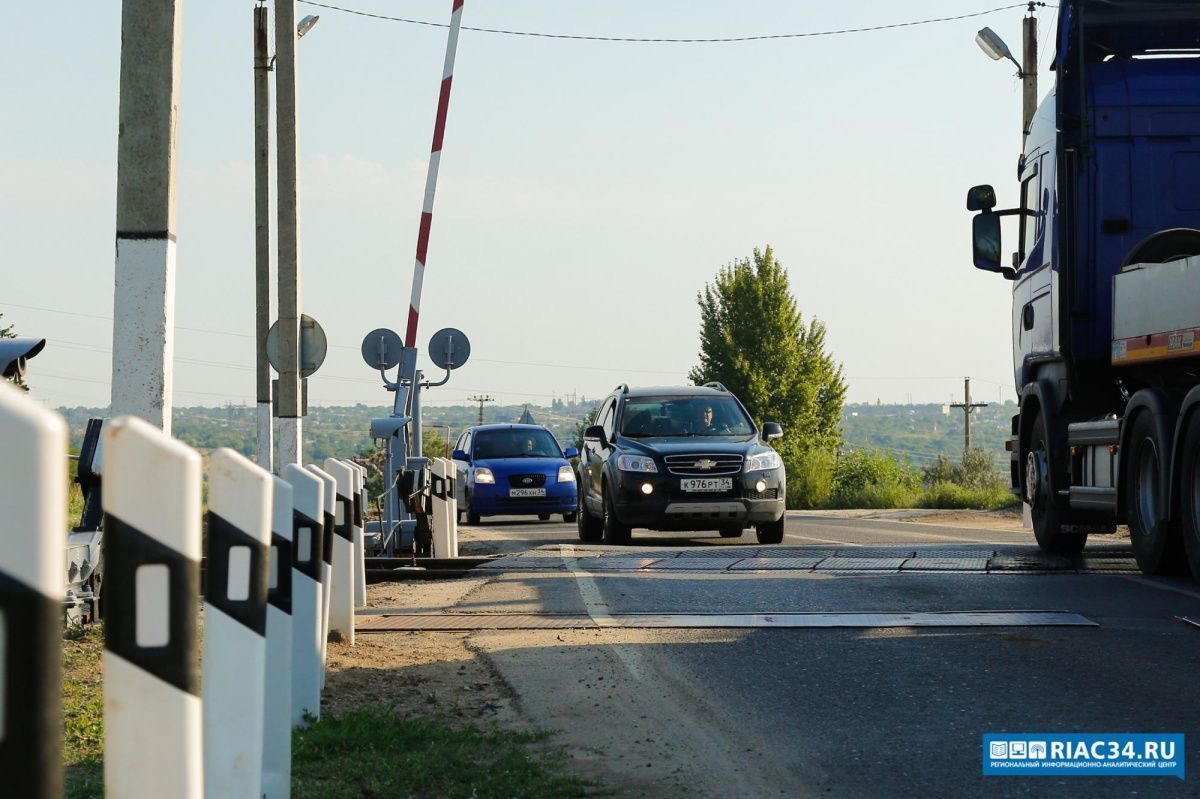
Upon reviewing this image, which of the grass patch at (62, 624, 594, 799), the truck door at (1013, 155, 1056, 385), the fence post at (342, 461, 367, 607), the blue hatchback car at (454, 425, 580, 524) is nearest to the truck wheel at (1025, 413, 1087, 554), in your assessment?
the truck door at (1013, 155, 1056, 385)

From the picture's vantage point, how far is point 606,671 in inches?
290

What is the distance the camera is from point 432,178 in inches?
755

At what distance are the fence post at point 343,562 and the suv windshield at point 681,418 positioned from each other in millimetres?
10036

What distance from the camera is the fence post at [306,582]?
562cm

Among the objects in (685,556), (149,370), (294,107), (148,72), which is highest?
(294,107)

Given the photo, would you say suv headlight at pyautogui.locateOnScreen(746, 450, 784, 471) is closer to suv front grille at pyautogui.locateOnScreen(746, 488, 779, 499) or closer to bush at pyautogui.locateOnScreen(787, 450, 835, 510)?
suv front grille at pyautogui.locateOnScreen(746, 488, 779, 499)

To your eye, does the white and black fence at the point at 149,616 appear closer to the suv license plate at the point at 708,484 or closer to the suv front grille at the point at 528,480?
the suv license plate at the point at 708,484

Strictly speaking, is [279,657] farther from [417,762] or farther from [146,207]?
[146,207]

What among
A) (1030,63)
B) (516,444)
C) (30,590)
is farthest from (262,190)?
(30,590)

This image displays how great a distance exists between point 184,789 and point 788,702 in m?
4.35

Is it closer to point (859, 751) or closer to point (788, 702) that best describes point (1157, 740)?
point (859, 751)

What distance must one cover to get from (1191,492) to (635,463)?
7739 millimetres

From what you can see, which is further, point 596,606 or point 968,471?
point 968,471

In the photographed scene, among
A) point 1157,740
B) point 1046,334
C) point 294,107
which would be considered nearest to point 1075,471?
point 1046,334
